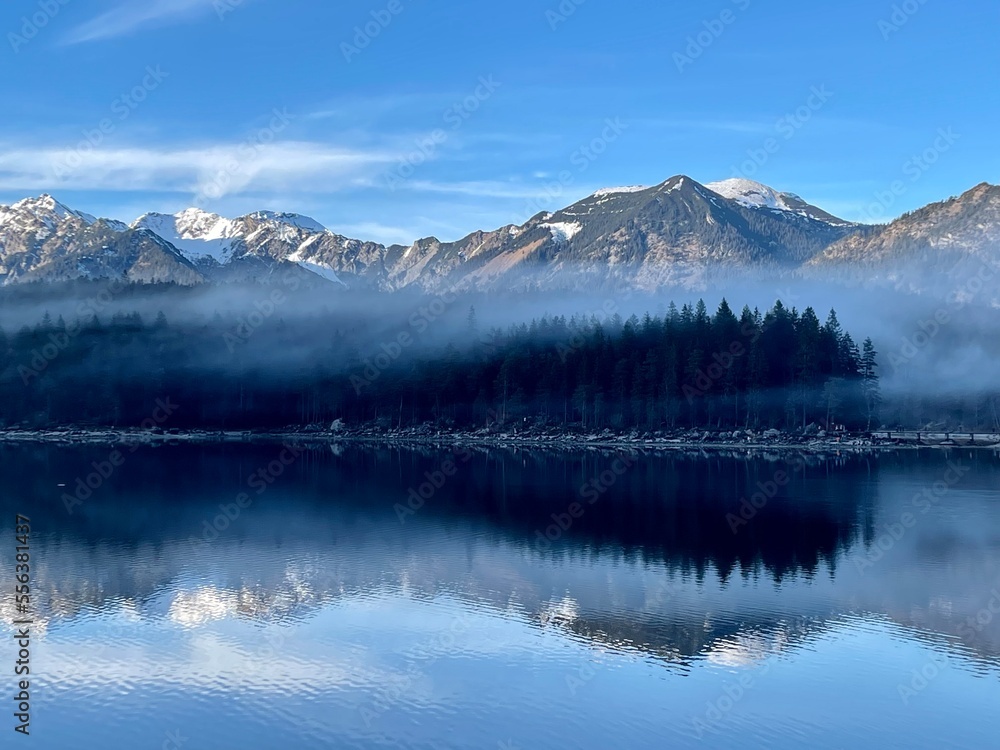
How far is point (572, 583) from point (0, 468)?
8085 cm

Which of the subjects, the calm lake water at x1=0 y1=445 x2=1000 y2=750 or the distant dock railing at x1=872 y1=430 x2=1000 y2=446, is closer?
the calm lake water at x1=0 y1=445 x2=1000 y2=750

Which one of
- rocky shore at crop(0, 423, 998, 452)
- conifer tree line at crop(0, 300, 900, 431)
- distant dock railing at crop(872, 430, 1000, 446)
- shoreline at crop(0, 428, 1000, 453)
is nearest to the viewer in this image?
shoreline at crop(0, 428, 1000, 453)

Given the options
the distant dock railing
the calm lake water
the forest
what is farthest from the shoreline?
the calm lake water

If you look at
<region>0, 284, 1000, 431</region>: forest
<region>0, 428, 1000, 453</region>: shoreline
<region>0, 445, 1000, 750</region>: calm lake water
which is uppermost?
<region>0, 284, 1000, 431</region>: forest

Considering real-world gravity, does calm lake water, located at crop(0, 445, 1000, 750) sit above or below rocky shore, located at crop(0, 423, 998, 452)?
below

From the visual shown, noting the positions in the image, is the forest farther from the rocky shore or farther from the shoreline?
the shoreline

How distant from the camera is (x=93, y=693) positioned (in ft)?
103

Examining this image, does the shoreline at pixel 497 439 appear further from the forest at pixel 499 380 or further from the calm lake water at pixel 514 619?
the calm lake water at pixel 514 619

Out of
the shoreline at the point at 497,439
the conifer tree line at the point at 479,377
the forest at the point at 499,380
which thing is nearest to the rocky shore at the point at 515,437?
the shoreline at the point at 497,439

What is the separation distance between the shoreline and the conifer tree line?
436cm

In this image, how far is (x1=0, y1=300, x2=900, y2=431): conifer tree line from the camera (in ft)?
463

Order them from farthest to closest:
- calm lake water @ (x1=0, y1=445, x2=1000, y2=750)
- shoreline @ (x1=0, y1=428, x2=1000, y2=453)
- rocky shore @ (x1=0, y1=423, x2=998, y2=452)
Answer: rocky shore @ (x1=0, y1=423, x2=998, y2=452) → shoreline @ (x1=0, y1=428, x2=1000, y2=453) → calm lake water @ (x1=0, y1=445, x2=1000, y2=750)

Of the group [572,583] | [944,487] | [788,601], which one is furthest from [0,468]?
[944,487]

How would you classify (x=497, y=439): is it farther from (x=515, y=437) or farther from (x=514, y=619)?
(x=514, y=619)
